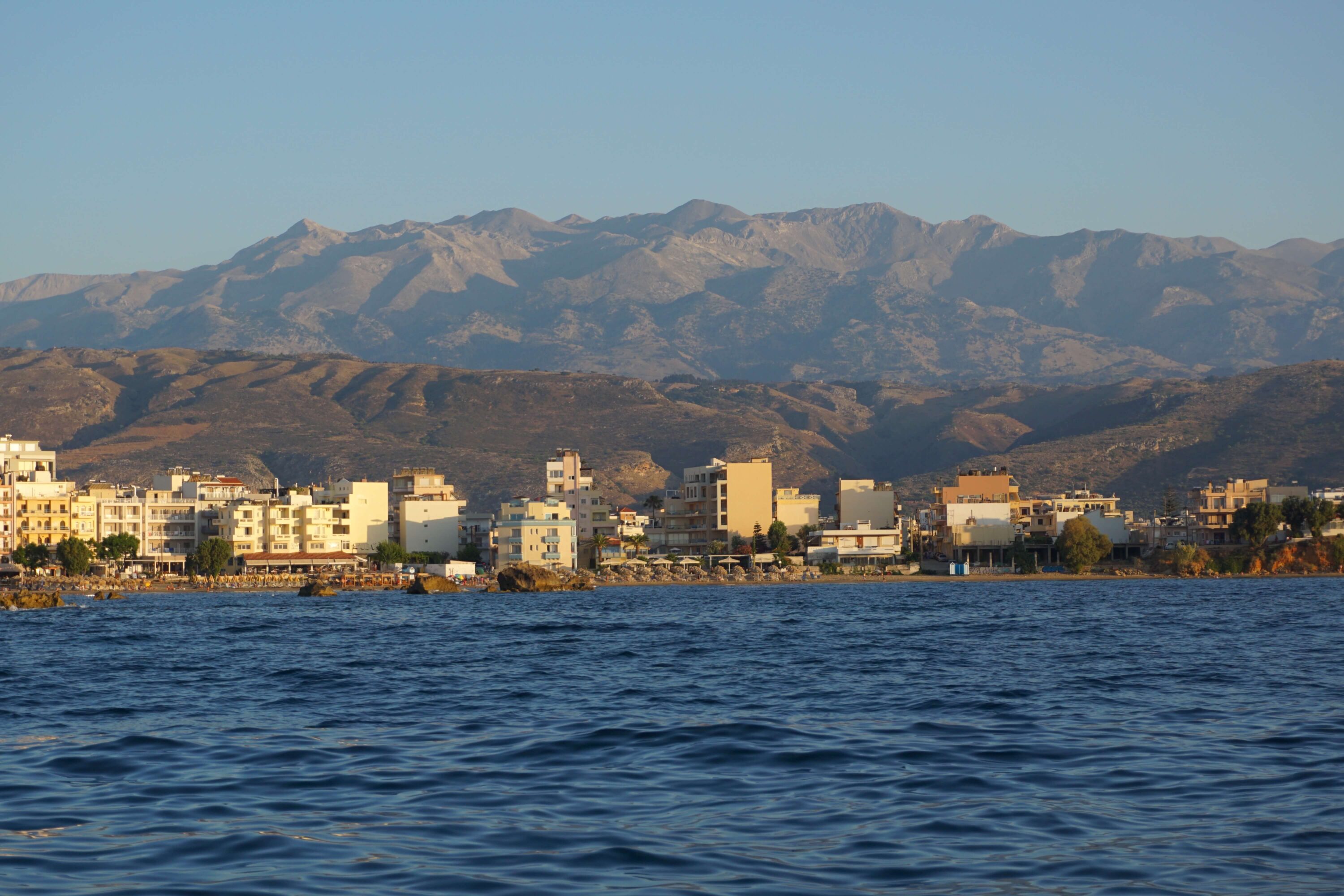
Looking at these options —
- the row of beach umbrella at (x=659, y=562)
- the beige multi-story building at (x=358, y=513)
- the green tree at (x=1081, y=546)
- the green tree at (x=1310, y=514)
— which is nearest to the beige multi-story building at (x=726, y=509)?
the row of beach umbrella at (x=659, y=562)

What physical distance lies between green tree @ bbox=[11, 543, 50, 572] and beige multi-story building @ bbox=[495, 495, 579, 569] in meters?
39.9

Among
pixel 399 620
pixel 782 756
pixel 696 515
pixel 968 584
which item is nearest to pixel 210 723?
pixel 782 756

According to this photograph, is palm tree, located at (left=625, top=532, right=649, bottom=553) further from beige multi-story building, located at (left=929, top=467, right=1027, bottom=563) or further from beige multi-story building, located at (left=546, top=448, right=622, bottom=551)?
beige multi-story building, located at (left=929, top=467, right=1027, bottom=563)

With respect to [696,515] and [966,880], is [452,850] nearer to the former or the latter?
[966,880]

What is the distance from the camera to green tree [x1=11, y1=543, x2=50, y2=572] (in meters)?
137

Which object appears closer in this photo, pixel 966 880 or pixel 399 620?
pixel 966 880

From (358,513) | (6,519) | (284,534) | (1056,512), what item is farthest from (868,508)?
(6,519)

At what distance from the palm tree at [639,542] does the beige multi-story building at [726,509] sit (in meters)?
2.96

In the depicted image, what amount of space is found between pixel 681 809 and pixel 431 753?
21.4ft

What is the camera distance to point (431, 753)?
2547 cm

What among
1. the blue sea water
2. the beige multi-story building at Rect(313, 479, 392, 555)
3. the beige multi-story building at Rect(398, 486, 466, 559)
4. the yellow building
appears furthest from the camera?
the yellow building

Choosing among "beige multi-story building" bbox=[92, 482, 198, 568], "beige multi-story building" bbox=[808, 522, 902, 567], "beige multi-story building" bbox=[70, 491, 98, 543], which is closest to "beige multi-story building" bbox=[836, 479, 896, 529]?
"beige multi-story building" bbox=[808, 522, 902, 567]

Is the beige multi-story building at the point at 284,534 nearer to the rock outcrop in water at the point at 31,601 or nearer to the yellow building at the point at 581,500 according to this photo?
the yellow building at the point at 581,500

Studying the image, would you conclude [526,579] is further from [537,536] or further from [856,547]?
[856,547]
